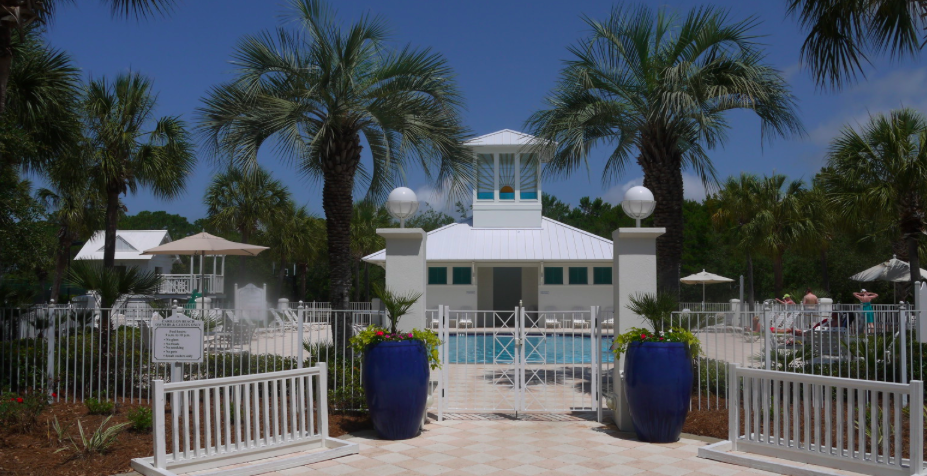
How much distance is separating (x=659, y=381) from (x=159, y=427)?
476cm

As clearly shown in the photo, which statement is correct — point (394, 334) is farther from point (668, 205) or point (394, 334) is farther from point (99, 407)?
point (668, 205)

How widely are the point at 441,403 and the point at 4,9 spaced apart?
5.99 meters

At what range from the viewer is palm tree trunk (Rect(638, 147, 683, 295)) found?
11.5 meters

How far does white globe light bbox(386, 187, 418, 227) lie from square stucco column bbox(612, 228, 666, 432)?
8.41 ft

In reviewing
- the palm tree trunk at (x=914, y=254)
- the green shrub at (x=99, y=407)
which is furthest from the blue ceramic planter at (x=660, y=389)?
the palm tree trunk at (x=914, y=254)

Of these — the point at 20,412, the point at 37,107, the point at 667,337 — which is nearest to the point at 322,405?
the point at 20,412

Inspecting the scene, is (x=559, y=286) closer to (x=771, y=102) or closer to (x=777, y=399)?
(x=771, y=102)

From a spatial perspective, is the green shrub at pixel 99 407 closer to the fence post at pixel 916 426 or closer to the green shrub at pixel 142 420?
the green shrub at pixel 142 420

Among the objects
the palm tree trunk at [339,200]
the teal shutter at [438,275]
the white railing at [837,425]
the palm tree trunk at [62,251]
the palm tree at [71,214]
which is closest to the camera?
the white railing at [837,425]

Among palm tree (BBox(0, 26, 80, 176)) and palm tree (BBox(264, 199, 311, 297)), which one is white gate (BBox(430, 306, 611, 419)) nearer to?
palm tree (BBox(0, 26, 80, 176))

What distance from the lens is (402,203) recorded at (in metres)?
8.98

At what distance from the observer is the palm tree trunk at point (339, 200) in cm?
1116

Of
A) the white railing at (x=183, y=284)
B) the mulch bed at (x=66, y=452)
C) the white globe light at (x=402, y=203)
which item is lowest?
the mulch bed at (x=66, y=452)

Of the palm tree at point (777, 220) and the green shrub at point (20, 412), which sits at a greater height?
the palm tree at point (777, 220)
